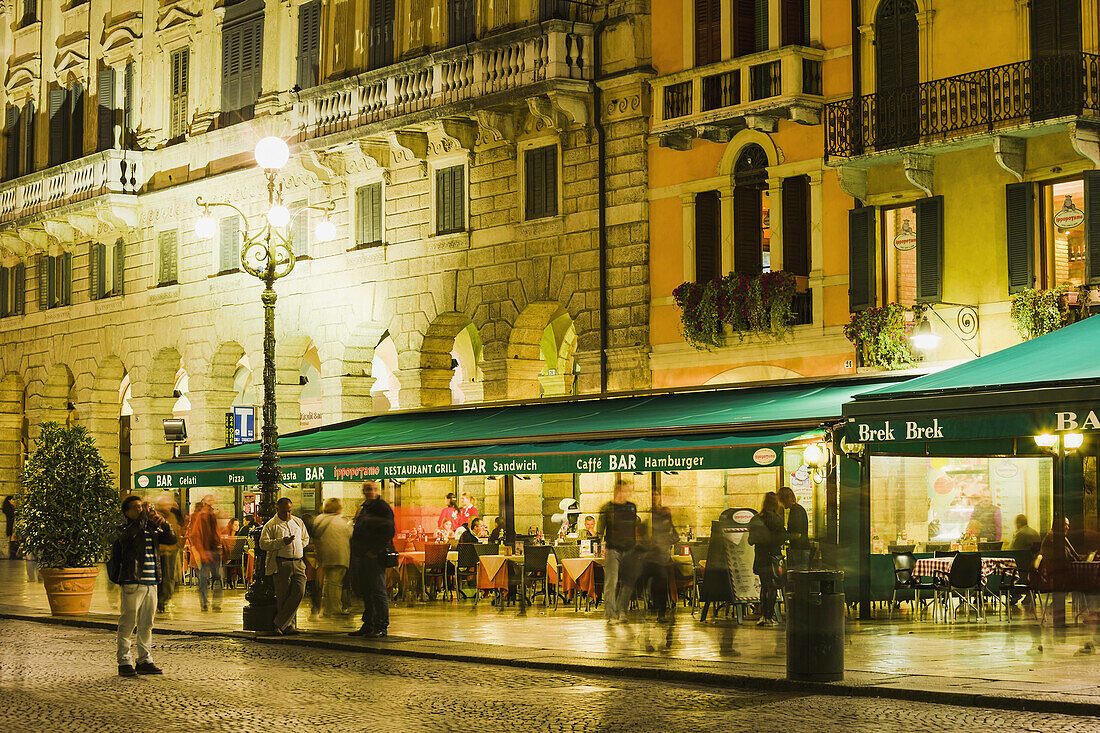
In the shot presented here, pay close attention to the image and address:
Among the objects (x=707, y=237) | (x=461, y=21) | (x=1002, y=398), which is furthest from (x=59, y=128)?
(x=1002, y=398)

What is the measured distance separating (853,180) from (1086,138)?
356cm

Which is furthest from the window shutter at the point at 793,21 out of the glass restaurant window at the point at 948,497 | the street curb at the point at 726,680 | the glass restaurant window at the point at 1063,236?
the street curb at the point at 726,680

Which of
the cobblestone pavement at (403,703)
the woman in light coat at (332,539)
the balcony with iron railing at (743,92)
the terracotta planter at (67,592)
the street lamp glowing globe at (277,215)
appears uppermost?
the balcony with iron railing at (743,92)

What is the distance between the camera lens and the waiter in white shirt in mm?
19203

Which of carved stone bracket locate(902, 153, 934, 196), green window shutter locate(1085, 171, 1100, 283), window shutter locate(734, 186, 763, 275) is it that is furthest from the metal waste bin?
window shutter locate(734, 186, 763, 275)

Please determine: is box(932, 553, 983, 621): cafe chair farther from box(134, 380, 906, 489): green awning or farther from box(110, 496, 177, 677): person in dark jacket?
box(110, 496, 177, 677): person in dark jacket

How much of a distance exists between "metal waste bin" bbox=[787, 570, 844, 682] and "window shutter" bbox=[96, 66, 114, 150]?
27516mm

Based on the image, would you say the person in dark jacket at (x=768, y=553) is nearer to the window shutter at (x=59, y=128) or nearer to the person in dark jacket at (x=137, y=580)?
the person in dark jacket at (x=137, y=580)

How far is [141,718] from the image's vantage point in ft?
39.2

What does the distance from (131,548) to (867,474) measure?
31.3 feet

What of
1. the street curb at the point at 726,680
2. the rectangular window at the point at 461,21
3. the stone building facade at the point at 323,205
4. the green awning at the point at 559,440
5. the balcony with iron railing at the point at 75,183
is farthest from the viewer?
the balcony with iron railing at the point at 75,183

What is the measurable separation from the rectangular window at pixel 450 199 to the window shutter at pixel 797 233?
22.8ft

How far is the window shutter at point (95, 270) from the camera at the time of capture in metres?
38.2

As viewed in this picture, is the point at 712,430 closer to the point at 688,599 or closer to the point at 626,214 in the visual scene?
the point at 688,599
